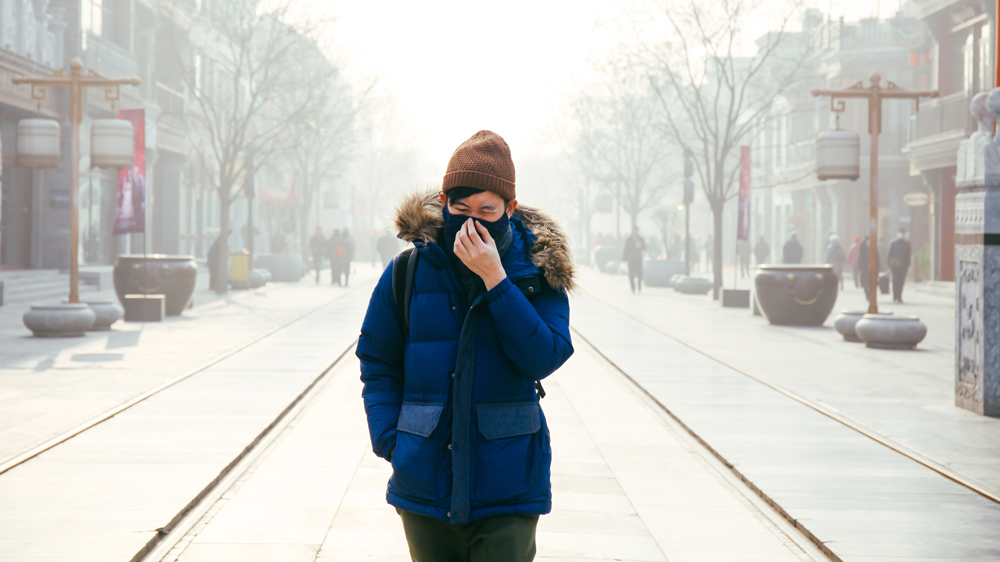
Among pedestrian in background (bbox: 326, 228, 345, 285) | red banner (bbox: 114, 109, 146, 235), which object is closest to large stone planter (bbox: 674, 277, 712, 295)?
pedestrian in background (bbox: 326, 228, 345, 285)

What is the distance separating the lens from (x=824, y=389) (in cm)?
1082

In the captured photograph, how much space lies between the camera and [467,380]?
112 inches

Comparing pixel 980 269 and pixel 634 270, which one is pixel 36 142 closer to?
pixel 980 269

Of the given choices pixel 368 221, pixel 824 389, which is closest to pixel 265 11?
pixel 824 389

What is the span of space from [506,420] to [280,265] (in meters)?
35.4

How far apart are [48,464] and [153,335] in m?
9.49

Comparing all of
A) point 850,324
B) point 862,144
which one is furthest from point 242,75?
point 862,144

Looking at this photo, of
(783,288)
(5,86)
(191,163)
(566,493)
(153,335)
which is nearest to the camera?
(566,493)

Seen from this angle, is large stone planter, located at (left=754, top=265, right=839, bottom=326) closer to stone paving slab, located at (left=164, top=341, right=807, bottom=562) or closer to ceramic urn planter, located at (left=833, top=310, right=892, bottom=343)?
ceramic urn planter, located at (left=833, top=310, right=892, bottom=343)

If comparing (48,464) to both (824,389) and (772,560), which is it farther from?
(824,389)

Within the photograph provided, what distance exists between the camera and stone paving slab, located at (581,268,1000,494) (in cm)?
796

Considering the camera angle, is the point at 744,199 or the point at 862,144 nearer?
the point at 744,199

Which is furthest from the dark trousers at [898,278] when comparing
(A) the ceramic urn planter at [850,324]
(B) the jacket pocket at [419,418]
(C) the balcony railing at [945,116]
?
(B) the jacket pocket at [419,418]

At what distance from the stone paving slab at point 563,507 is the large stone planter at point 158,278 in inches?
468
